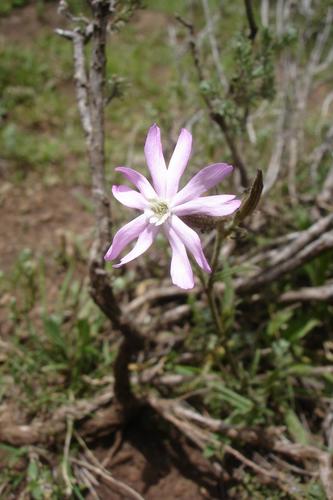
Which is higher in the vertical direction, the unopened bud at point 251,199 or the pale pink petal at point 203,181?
the pale pink petal at point 203,181

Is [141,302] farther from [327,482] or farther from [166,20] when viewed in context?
[166,20]

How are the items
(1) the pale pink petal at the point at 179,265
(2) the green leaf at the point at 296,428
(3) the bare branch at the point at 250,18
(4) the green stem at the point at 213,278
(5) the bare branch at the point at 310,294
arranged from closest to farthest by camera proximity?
1. (1) the pale pink petal at the point at 179,265
2. (4) the green stem at the point at 213,278
3. (3) the bare branch at the point at 250,18
4. (2) the green leaf at the point at 296,428
5. (5) the bare branch at the point at 310,294

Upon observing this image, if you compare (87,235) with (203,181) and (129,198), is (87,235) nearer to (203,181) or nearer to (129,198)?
(129,198)

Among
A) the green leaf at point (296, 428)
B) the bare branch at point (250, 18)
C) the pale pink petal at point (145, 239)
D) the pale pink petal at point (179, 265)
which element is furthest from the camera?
the green leaf at point (296, 428)

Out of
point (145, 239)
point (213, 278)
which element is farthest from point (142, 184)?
point (213, 278)

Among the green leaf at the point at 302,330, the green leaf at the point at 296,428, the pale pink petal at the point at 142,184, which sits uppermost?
the pale pink petal at the point at 142,184

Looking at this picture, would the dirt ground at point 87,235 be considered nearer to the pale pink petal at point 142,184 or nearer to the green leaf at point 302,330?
the green leaf at point 302,330

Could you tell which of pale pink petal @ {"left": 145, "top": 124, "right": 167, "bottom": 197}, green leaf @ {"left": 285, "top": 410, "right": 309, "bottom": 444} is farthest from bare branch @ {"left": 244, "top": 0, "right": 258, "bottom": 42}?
green leaf @ {"left": 285, "top": 410, "right": 309, "bottom": 444}

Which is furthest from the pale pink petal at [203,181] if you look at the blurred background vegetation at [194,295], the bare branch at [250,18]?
the bare branch at [250,18]
